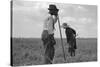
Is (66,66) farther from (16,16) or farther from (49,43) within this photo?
(16,16)

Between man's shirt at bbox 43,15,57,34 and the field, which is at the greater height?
man's shirt at bbox 43,15,57,34

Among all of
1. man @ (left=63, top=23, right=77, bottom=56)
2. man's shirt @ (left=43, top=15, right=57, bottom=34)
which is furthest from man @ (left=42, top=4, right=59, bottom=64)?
man @ (left=63, top=23, right=77, bottom=56)

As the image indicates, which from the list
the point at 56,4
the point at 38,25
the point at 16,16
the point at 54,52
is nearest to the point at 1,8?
→ the point at 16,16

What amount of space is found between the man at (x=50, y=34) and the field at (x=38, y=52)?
7 centimetres

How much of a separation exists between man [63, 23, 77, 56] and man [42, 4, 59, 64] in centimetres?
23

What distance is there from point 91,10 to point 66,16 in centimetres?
48

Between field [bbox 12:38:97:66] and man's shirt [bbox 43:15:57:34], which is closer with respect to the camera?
field [bbox 12:38:97:66]

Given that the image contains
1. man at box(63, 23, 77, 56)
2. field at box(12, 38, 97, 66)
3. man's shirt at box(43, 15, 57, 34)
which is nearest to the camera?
field at box(12, 38, 97, 66)

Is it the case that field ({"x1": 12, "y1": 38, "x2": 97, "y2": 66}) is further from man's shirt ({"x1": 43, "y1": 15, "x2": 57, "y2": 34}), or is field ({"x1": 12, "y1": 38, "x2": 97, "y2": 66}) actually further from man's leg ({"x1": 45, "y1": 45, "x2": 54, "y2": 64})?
man's shirt ({"x1": 43, "y1": 15, "x2": 57, "y2": 34})

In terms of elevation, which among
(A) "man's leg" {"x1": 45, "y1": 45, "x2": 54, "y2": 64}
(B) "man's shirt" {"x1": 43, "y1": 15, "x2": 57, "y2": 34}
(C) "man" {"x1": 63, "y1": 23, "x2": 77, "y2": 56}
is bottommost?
(A) "man's leg" {"x1": 45, "y1": 45, "x2": 54, "y2": 64}

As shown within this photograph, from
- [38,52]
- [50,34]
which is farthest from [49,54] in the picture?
[50,34]

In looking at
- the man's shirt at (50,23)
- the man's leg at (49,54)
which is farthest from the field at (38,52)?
the man's shirt at (50,23)

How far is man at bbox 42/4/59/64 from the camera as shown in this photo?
10.0ft

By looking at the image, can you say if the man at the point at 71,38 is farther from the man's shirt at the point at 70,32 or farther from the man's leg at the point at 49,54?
the man's leg at the point at 49,54
